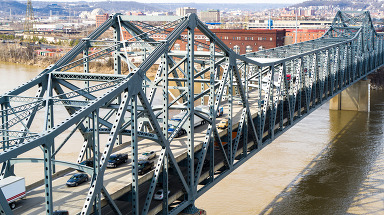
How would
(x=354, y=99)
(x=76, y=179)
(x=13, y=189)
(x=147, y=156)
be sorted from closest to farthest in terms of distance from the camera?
(x=13, y=189)
(x=76, y=179)
(x=147, y=156)
(x=354, y=99)

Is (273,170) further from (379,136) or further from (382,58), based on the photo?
(382,58)

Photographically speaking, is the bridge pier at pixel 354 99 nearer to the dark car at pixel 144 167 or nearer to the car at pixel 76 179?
the dark car at pixel 144 167

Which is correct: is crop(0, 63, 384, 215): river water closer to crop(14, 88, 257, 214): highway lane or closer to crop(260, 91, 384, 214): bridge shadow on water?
crop(260, 91, 384, 214): bridge shadow on water

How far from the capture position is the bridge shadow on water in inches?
1107

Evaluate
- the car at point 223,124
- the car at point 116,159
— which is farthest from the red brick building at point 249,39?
the car at point 116,159

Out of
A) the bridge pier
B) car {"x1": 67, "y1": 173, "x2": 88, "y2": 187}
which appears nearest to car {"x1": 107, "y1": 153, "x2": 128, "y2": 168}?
car {"x1": 67, "y1": 173, "x2": 88, "y2": 187}

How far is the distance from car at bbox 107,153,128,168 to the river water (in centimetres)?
935

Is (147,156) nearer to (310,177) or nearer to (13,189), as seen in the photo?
(13,189)

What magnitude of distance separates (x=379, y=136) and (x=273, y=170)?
1533 cm

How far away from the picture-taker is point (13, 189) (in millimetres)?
14953

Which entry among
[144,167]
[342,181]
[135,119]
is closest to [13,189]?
[135,119]

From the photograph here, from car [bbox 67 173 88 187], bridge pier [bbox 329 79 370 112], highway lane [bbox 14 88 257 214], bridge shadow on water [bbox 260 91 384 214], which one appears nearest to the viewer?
highway lane [bbox 14 88 257 214]

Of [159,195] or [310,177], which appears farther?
[310,177]

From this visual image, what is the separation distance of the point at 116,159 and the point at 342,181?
19076mm
